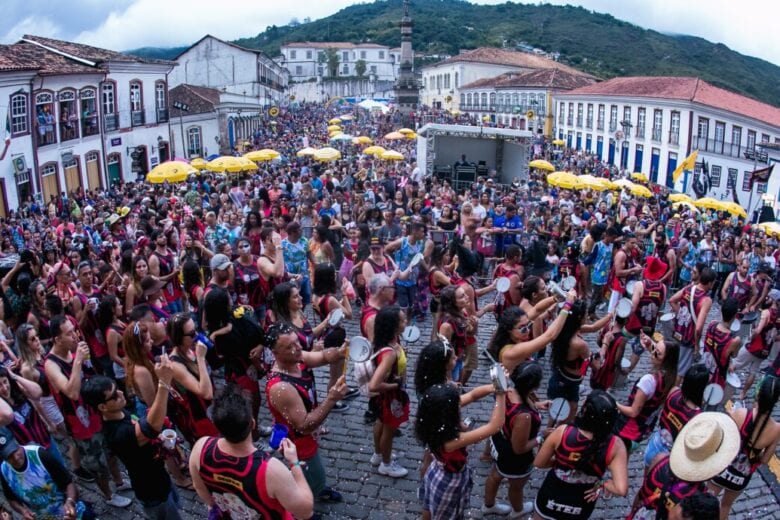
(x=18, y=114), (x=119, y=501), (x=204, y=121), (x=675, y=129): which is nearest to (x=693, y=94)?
(x=675, y=129)

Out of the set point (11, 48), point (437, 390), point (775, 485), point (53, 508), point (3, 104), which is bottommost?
point (775, 485)

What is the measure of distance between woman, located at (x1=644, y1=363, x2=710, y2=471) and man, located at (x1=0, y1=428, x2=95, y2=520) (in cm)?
397

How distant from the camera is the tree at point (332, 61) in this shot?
341 ft

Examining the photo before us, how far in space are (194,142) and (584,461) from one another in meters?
35.0

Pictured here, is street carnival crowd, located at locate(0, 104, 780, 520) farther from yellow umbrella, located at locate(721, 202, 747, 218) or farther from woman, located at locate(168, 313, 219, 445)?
yellow umbrella, located at locate(721, 202, 747, 218)

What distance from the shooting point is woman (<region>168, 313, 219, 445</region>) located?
4.73m

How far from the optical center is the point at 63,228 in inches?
473

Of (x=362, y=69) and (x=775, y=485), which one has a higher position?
(x=362, y=69)

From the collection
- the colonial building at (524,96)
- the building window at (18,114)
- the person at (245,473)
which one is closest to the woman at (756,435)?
the person at (245,473)

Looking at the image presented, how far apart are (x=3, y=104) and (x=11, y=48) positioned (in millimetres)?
4647

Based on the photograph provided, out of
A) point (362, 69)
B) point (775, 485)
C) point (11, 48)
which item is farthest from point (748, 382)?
point (362, 69)

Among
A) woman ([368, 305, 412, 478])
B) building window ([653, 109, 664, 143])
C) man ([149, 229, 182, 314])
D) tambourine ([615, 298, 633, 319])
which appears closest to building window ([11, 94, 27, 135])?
man ([149, 229, 182, 314])

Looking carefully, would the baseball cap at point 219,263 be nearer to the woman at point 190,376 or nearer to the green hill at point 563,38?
the woman at point 190,376

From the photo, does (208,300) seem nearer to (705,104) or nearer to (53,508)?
(53,508)
